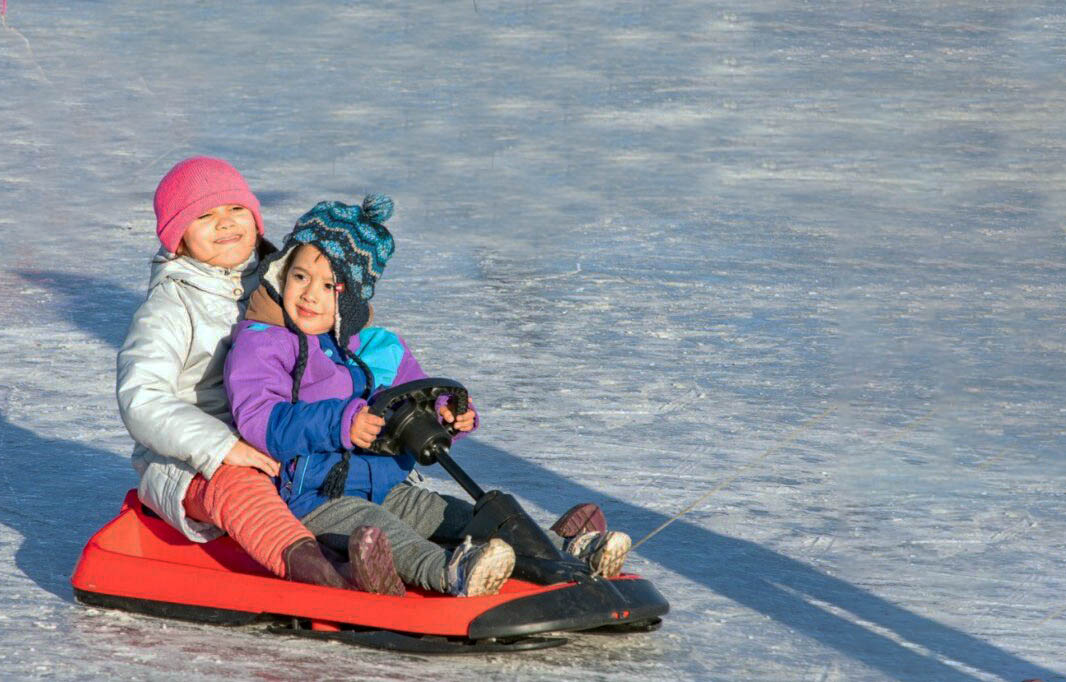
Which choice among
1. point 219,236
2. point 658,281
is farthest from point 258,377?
point 658,281

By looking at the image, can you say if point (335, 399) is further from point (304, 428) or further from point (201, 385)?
point (201, 385)

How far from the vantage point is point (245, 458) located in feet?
12.1

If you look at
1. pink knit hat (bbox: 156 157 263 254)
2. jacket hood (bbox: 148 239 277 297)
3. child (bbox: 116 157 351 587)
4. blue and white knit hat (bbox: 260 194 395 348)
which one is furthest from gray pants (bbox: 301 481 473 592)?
pink knit hat (bbox: 156 157 263 254)

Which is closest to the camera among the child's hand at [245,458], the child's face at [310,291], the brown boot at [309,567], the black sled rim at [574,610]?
the black sled rim at [574,610]

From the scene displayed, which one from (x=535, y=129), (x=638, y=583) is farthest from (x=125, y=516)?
(x=535, y=129)

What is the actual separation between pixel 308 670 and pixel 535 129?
6.83 m

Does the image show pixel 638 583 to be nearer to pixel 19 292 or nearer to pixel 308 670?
pixel 308 670

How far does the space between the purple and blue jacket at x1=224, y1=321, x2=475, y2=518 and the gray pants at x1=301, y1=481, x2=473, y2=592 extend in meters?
0.04

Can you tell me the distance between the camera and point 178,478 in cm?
375

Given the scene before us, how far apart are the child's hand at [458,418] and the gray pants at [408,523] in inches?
7.5

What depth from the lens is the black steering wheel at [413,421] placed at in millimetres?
3594

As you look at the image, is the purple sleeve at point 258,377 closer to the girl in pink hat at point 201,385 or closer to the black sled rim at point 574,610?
the girl in pink hat at point 201,385

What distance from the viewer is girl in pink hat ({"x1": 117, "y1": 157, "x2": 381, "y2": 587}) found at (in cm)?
364

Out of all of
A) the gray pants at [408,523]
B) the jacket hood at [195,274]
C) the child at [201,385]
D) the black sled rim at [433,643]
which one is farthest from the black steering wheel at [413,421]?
the jacket hood at [195,274]
